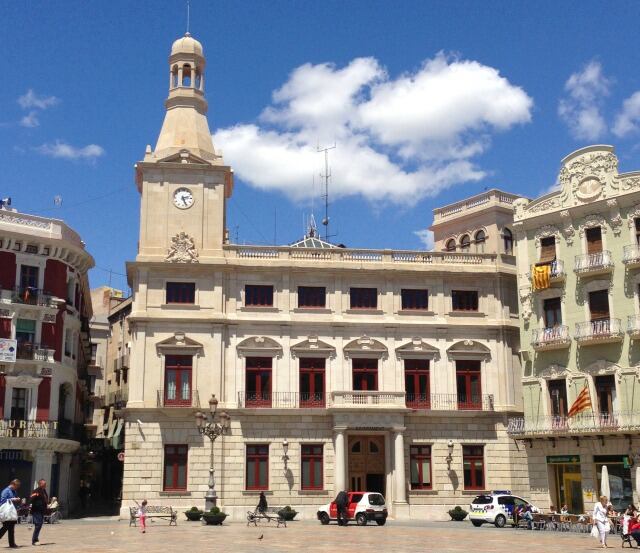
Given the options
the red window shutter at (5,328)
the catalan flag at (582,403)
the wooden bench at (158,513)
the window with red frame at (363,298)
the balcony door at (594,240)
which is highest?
the balcony door at (594,240)

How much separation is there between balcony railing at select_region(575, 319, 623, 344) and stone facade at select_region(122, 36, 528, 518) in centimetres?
629

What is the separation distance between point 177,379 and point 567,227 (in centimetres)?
2292

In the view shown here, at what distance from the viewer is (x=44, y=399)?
152 feet

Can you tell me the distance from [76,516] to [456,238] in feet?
95.4

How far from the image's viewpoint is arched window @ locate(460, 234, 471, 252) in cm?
5525

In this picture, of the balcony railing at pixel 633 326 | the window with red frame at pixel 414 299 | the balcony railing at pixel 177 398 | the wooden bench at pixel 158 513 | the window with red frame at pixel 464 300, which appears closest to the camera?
the wooden bench at pixel 158 513

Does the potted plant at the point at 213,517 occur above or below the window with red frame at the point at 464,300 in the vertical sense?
below

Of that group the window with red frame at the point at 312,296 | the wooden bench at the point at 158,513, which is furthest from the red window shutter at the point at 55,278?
the window with red frame at the point at 312,296

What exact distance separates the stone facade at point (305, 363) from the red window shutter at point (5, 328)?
661 cm

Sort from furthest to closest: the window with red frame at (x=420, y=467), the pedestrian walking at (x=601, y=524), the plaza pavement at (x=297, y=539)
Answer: the window with red frame at (x=420, y=467) → the pedestrian walking at (x=601, y=524) → the plaza pavement at (x=297, y=539)

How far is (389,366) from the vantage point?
48719mm

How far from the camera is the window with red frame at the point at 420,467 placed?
47.6m

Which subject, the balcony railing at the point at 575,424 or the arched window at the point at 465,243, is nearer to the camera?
the balcony railing at the point at 575,424

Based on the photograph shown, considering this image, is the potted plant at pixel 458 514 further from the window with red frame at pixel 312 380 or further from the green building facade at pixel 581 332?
the window with red frame at pixel 312 380
